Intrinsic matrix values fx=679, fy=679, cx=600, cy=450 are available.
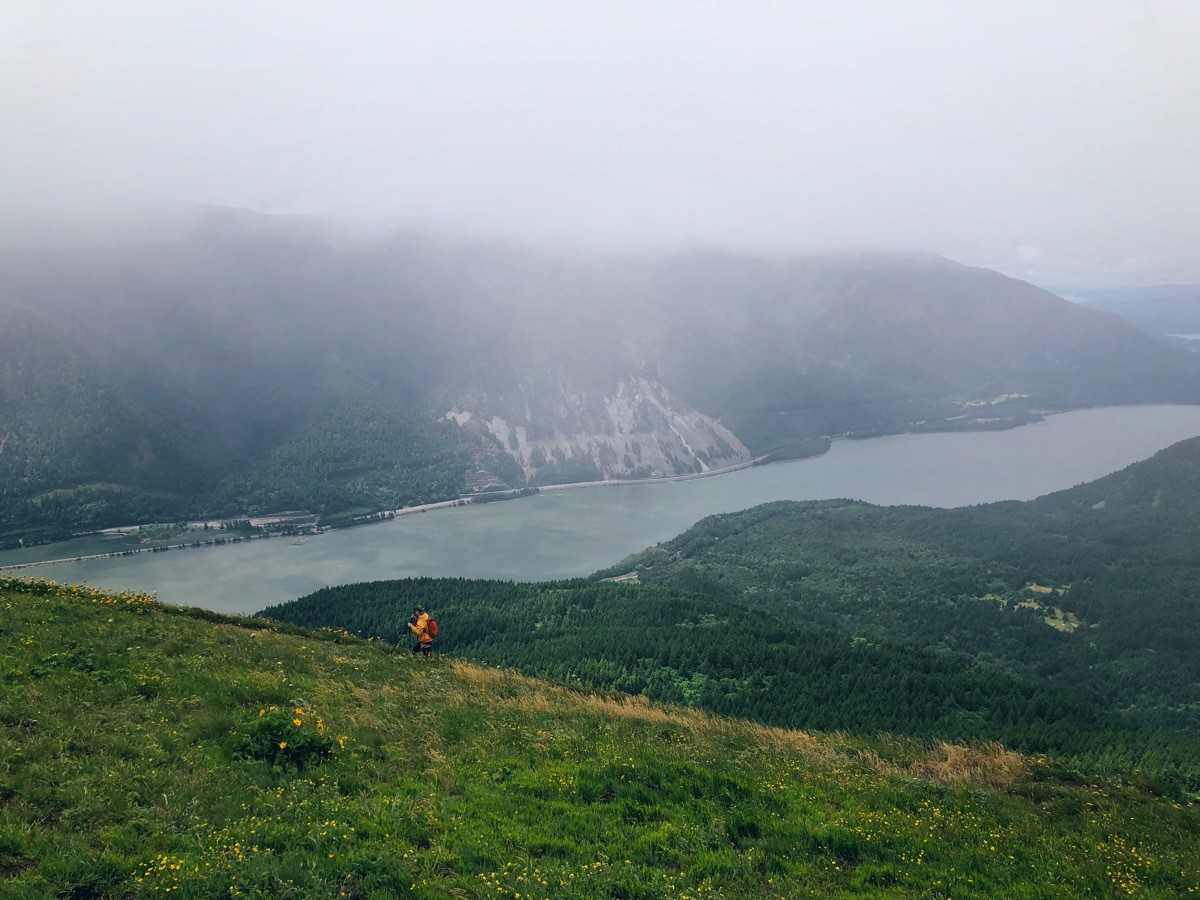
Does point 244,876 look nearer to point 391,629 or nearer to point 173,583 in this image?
point 391,629

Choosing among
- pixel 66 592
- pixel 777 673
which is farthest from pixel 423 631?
pixel 777 673

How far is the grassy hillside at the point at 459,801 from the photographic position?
1028 cm

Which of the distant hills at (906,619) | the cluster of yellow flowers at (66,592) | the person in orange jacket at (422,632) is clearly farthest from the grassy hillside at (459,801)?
the distant hills at (906,619)

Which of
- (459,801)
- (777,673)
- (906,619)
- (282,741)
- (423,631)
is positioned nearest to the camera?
(459,801)

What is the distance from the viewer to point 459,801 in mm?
12883

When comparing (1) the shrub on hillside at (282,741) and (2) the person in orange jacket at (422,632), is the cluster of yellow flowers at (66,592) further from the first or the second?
(1) the shrub on hillside at (282,741)

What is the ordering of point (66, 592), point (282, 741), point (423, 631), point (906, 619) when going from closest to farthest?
point (282, 741)
point (66, 592)
point (423, 631)
point (906, 619)

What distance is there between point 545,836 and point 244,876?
477 cm

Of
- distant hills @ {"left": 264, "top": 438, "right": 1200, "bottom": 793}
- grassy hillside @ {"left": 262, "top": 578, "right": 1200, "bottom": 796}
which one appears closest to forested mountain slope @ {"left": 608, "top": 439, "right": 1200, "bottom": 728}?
distant hills @ {"left": 264, "top": 438, "right": 1200, "bottom": 793}

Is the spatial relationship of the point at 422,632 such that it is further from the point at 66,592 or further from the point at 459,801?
the point at 459,801

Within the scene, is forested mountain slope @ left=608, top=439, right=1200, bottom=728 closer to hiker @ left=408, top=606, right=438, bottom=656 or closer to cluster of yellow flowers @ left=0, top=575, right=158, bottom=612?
hiker @ left=408, top=606, right=438, bottom=656

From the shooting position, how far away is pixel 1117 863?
13.1m

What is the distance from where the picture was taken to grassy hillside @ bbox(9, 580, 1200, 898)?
10281 millimetres

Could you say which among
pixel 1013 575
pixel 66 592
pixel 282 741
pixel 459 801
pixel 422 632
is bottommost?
pixel 1013 575
